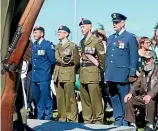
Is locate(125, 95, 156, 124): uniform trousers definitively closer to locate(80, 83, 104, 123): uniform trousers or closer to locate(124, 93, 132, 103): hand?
locate(124, 93, 132, 103): hand

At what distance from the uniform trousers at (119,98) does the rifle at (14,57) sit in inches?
123

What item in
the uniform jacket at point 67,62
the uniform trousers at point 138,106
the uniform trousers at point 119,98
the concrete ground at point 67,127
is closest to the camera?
the concrete ground at point 67,127

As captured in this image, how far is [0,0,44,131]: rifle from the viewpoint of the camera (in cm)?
313

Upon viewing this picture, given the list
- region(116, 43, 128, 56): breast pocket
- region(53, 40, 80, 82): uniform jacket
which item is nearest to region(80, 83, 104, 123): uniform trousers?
region(53, 40, 80, 82): uniform jacket

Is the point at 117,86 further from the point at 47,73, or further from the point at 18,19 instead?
the point at 18,19

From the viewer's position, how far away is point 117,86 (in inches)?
243

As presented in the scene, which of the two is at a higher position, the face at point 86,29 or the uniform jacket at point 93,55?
the face at point 86,29

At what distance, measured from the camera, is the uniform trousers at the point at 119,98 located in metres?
6.13

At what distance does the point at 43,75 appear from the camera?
7.23m

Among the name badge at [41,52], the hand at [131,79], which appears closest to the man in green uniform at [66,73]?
the name badge at [41,52]

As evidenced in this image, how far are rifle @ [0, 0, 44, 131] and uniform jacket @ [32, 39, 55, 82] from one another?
13.1 ft

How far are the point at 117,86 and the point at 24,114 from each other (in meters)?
2.48

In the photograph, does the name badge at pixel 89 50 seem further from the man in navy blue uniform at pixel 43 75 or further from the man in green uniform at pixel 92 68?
the man in navy blue uniform at pixel 43 75

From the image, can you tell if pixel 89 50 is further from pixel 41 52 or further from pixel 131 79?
pixel 41 52
